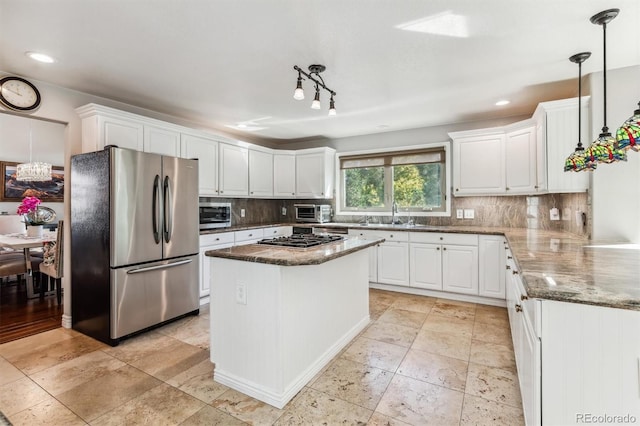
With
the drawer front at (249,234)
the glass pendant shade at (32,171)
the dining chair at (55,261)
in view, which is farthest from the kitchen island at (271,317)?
the glass pendant shade at (32,171)

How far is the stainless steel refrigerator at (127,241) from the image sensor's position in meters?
2.74

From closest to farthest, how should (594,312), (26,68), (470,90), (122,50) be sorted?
(594,312), (122,50), (26,68), (470,90)

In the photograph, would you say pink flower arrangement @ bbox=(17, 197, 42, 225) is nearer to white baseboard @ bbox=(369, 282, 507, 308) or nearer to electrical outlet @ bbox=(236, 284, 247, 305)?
electrical outlet @ bbox=(236, 284, 247, 305)

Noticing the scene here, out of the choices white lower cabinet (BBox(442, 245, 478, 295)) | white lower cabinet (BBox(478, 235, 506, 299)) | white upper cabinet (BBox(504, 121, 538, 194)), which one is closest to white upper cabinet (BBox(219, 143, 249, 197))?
white lower cabinet (BBox(442, 245, 478, 295))

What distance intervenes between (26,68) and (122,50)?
3.36ft

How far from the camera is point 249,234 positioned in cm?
450

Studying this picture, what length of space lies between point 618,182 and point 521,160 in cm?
111

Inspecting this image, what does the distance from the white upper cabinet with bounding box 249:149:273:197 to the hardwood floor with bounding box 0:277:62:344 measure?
284cm

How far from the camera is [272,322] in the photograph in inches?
75.8

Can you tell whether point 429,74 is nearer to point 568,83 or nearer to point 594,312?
point 568,83

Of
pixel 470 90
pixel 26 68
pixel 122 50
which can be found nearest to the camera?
pixel 122 50

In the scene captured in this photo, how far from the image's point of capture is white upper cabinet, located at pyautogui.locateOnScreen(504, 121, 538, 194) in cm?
348

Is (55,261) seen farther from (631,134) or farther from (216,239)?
(631,134)

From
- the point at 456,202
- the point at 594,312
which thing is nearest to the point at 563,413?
the point at 594,312
